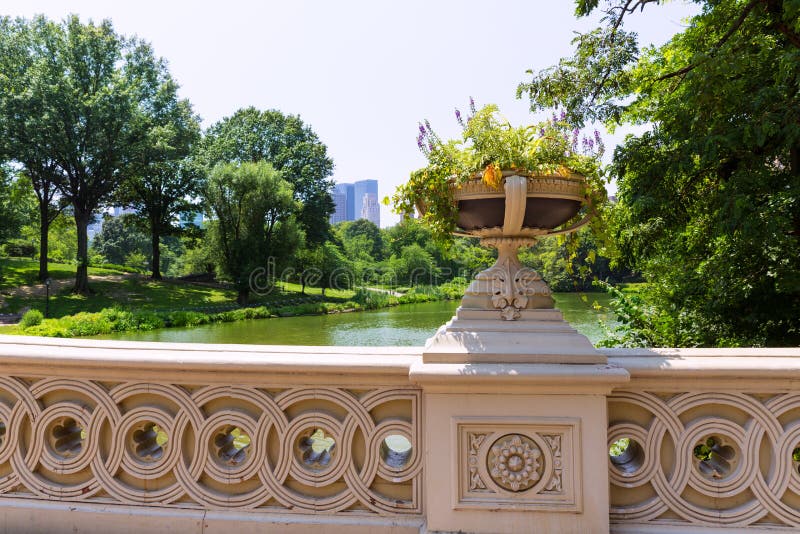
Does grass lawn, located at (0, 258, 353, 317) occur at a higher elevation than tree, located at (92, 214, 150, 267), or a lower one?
lower

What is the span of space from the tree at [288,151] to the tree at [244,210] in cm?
517

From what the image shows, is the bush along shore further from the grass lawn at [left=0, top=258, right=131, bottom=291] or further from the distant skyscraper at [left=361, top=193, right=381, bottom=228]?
the distant skyscraper at [left=361, top=193, right=381, bottom=228]

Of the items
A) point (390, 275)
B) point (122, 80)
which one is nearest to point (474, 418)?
point (122, 80)

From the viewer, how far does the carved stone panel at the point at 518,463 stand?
2.07m

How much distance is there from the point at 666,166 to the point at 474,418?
4.95 m

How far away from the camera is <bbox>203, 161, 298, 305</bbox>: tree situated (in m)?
32.1

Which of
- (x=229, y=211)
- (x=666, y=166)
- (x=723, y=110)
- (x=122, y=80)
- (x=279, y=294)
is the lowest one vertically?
(x=279, y=294)

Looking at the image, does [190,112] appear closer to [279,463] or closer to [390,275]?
[390,275]

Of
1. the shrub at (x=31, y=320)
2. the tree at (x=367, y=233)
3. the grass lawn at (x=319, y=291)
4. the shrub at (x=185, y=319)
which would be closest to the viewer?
the shrub at (x=31, y=320)

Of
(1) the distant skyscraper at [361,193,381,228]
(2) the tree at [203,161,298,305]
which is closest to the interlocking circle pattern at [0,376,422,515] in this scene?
(2) the tree at [203,161,298,305]

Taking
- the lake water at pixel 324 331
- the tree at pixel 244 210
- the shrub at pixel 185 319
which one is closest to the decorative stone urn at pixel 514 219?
the lake water at pixel 324 331

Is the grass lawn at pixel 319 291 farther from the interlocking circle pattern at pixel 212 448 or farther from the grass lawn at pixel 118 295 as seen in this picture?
the interlocking circle pattern at pixel 212 448

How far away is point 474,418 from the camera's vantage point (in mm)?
2094

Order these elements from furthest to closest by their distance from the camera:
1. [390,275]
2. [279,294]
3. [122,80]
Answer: [390,275] < [279,294] < [122,80]
